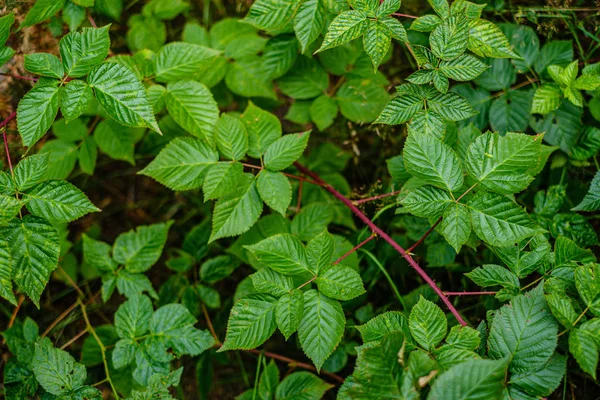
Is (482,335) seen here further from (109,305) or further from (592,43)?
(109,305)

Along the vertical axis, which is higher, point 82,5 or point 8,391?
point 82,5

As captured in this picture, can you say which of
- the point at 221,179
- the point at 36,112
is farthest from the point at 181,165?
the point at 36,112

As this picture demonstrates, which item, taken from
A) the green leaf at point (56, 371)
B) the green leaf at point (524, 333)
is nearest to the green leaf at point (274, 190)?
the green leaf at point (524, 333)

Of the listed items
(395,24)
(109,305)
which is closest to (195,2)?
(395,24)

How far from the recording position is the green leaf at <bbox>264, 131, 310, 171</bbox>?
68.0 inches

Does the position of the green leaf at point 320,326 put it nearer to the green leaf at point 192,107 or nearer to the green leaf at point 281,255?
the green leaf at point 281,255

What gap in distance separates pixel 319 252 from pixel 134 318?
84 cm

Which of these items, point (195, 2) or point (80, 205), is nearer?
point (80, 205)

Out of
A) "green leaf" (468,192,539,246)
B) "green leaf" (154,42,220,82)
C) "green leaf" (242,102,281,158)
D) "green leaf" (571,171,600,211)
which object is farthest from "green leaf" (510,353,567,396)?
"green leaf" (154,42,220,82)

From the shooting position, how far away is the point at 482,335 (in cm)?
148

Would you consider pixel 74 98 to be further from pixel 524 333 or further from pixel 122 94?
pixel 524 333

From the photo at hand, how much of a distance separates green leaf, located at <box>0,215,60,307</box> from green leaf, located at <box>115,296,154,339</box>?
0.39 m

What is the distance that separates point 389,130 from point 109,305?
1.76 m

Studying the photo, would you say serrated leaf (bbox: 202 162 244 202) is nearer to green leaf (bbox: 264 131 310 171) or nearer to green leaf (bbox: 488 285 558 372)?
green leaf (bbox: 264 131 310 171)
